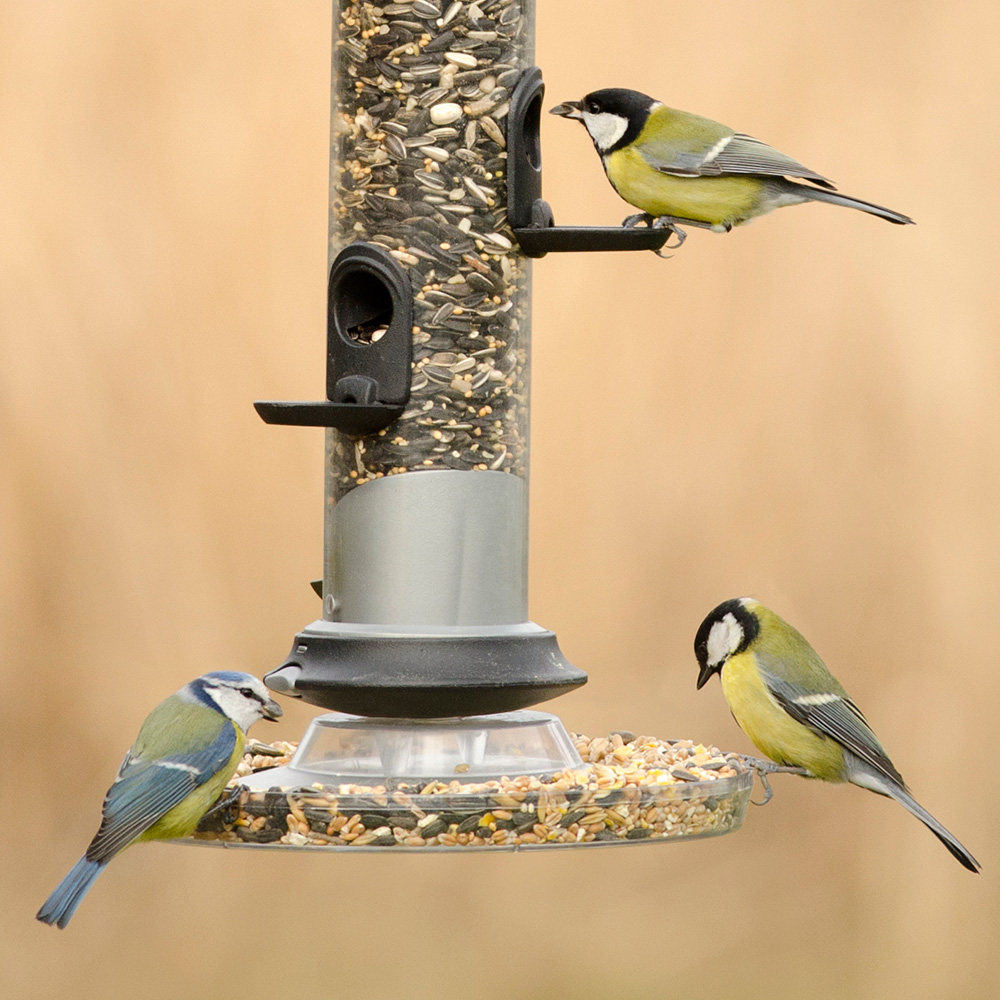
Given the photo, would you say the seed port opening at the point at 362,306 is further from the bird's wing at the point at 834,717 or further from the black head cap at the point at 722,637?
the bird's wing at the point at 834,717

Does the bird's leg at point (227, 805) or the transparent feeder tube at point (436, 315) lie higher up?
the transparent feeder tube at point (436, 315)

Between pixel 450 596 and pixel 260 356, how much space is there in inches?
123

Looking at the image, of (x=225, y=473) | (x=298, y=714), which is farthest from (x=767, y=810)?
(x=225, y=473)

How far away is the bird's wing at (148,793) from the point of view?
4.37 meters

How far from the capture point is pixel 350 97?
4918 millimetres

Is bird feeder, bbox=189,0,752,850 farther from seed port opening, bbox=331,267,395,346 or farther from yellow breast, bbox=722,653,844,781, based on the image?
yellow breast, bbox=722,653,844,781

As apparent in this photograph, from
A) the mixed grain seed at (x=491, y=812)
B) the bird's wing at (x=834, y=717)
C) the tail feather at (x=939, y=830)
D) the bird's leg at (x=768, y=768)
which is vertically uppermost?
the mixed grain seed at (x=491, y=812)

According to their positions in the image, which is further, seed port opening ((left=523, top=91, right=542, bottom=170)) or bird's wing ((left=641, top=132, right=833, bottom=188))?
bird's wing ((left=641, top=132, right=833, bottom=188))

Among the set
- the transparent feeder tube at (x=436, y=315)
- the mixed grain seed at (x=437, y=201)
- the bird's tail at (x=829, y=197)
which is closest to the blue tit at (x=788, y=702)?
the transparent feeder tube at (x=436, y=315)

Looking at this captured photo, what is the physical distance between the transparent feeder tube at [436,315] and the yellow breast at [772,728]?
37.8 inches

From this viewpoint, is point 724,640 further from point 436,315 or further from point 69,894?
point 69,894

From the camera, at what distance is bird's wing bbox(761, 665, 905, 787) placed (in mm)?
5312

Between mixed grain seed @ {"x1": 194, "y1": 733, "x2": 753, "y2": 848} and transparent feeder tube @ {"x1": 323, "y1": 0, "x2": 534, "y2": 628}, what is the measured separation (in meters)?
0.66

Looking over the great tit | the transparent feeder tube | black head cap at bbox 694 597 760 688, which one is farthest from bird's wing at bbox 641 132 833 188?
black head cap at bbox 694 597 760 688
